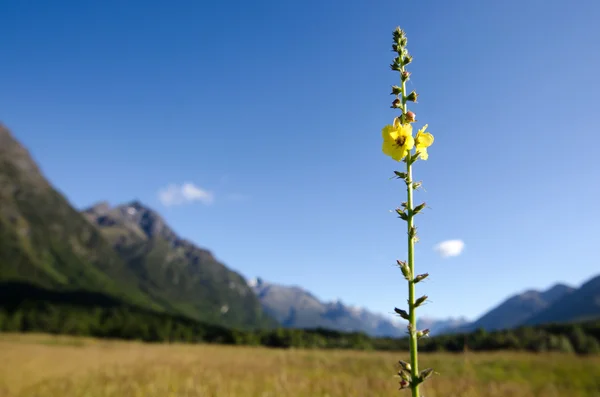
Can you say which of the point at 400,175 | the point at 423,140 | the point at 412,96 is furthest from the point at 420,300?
the point at 412,96

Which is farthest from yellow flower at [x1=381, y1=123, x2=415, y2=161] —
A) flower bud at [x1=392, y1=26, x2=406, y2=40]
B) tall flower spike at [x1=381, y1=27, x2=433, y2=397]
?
flower bud at [x1=392, y1=26, x2=406, y2=40]

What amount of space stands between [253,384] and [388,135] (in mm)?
8416

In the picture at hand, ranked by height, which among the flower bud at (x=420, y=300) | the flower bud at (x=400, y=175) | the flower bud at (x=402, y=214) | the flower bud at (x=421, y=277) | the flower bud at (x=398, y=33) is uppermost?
the flower bud at (x=398, y=33)

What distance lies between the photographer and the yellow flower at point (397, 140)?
248 centimetres

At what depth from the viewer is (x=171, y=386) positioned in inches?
341

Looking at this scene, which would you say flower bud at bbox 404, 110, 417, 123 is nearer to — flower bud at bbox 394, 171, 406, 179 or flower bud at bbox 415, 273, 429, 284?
flower bud at bbox 394, 171, 406, 179

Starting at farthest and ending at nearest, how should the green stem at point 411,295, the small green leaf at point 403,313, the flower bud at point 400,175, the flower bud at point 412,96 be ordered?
the flower bud at point 412,96 < the flower bud at point 400,175 < the small green leaf at point 403,313 < the green stem at point 411,295

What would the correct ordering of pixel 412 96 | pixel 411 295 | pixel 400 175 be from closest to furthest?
pixel 411 295, pixel 400 175, pixel 412 96

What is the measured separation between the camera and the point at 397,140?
2.60m

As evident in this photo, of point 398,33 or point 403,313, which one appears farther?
point 398,33

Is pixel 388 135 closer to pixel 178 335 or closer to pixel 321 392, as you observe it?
→ pixel 321 392

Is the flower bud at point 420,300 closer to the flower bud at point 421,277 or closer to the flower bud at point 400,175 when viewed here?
the flower bud at point 421,277

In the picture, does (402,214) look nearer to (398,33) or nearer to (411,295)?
(411,295)

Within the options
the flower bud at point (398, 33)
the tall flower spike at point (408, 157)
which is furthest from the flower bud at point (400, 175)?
Result: the flower bud at point (398, 33)
